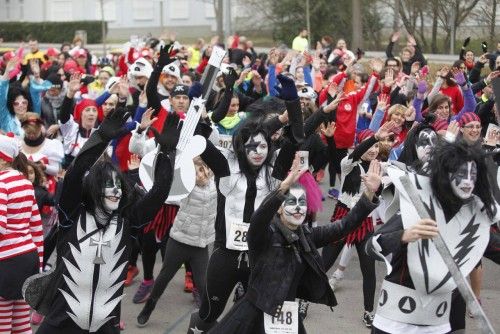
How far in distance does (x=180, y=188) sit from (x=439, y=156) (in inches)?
78.6

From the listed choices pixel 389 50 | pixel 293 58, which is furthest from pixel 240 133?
pixel 389 50

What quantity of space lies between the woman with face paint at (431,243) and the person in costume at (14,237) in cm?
236

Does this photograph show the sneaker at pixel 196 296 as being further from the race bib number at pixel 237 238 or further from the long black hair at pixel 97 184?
the long black hair at pixel 97 184

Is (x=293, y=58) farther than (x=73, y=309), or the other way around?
(x=293, y=58)

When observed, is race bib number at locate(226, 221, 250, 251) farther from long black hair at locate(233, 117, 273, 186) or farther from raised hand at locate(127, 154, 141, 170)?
raised hand at locate(127, 154, 141, 170)

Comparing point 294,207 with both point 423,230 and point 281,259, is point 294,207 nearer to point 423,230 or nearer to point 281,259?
point 281,259

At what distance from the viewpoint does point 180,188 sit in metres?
6.63

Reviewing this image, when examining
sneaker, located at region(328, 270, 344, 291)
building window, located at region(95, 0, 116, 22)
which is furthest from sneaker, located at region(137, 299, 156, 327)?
building window, located at region(95, 0, 116, 22)

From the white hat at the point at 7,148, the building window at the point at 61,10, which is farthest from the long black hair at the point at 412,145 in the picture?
the building window at the point at 61,10

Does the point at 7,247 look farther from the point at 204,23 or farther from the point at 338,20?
the point at 204,23

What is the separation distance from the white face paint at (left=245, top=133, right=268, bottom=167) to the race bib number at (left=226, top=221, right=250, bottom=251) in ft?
1.46

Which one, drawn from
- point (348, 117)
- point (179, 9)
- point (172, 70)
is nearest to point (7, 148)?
point (172, 70)

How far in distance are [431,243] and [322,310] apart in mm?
3369

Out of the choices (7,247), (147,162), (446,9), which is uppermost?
(446,9)
